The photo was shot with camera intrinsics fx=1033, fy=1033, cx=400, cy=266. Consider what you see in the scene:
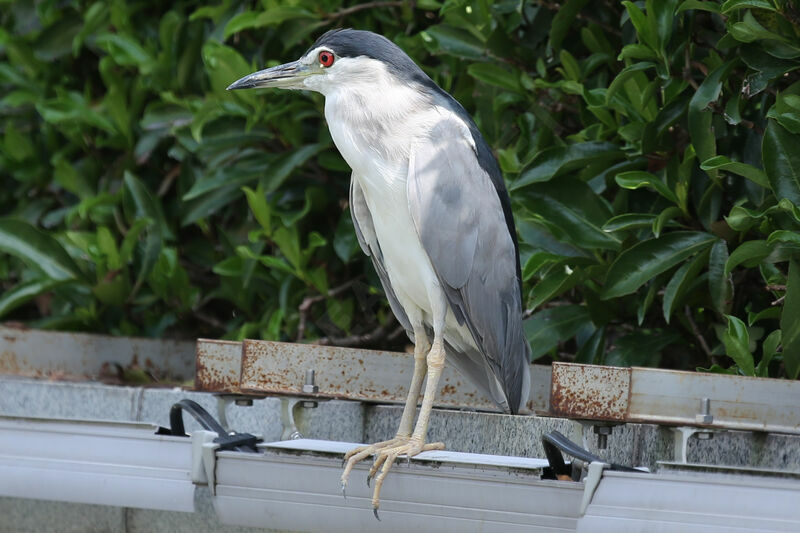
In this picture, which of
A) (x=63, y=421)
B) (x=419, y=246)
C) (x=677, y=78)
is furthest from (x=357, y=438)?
→ (x=677, y=78)

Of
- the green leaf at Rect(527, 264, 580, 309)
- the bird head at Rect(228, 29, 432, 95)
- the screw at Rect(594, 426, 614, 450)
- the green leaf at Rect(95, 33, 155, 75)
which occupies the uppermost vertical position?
the bird head at Rect(228, 29, 432, 95)

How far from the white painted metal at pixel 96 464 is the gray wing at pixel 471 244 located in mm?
691

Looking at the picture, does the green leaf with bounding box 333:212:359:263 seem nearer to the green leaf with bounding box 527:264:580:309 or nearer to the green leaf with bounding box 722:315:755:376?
the green leaf with bounding box 527:264:580:309

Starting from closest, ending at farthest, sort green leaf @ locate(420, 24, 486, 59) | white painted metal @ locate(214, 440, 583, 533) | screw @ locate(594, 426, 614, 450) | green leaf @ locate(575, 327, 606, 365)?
white painted metal @ locate(214, 440, 583, 533) → screw @ locate(594, 426, 614, 450) → green leaf @ locate(575, 327, 606, 365) → green leaf @ locate(420, 24, 486, 59)

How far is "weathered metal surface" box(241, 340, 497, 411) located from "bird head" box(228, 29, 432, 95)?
60cm

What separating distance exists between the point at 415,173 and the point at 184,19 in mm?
1712

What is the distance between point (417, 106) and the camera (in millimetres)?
2328

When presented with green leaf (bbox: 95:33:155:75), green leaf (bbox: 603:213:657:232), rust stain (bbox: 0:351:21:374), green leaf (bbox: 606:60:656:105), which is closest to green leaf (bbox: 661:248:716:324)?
green leaf (bbox: 603:213:657:232)

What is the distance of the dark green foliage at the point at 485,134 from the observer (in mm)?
2330

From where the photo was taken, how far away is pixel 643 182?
2332 mm

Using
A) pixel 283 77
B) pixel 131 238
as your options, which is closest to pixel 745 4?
pixel 283 77

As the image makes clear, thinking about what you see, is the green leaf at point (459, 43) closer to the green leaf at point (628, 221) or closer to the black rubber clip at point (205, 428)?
the green leaf at point (628, 221)

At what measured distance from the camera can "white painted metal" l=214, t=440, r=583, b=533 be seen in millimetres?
1681

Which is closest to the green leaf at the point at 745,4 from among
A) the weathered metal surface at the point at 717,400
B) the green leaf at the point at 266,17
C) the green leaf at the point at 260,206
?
the weathered metal surface at the point at 717,400
